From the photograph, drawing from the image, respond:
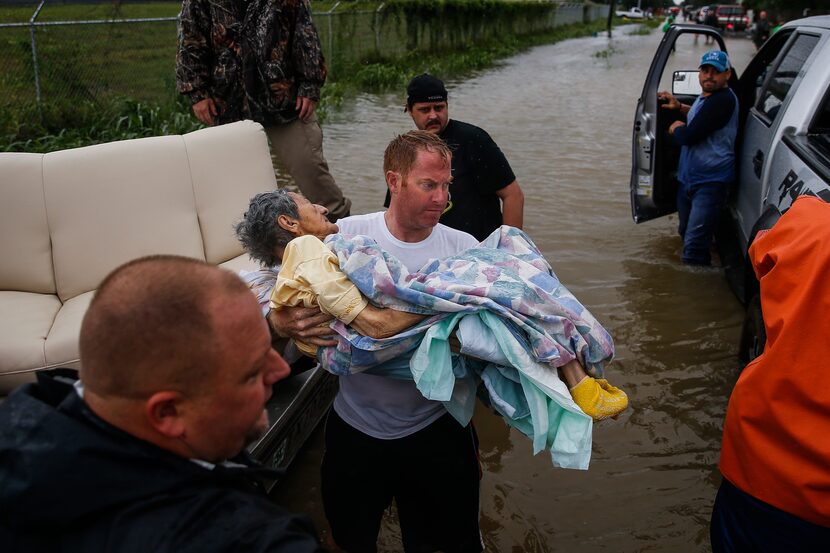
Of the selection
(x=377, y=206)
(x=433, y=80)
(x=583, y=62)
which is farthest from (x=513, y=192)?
(x=583, y=62)

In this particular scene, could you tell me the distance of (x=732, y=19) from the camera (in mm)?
50312

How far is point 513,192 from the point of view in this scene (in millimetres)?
3553

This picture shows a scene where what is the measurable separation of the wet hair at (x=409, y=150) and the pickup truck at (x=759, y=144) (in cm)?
182

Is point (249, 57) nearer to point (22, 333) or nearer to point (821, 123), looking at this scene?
point (22, 333)

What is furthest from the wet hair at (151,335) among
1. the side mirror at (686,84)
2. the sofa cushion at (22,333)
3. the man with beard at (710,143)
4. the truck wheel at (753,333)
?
the side mirror at (686,84)

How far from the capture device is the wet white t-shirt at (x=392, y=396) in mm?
2322

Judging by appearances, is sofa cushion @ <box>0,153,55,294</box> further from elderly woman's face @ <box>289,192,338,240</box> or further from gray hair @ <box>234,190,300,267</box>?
elderly woman's face @ <box>289,192,338,240</box>

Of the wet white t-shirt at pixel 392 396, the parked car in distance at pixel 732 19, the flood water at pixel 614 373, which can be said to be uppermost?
the parked car in distance at pixel 732 19

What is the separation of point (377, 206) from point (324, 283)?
5.75m

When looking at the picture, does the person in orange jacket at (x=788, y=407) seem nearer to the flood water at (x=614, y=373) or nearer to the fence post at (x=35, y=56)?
the flood water at (x=614, y=373)

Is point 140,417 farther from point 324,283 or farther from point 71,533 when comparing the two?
point 324,283

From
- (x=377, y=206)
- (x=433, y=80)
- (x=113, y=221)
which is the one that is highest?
(x=433, y=80)

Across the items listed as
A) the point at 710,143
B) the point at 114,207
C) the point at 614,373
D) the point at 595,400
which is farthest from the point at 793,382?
the point at 710,143

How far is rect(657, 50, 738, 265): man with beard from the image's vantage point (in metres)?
Answer: 5.10
